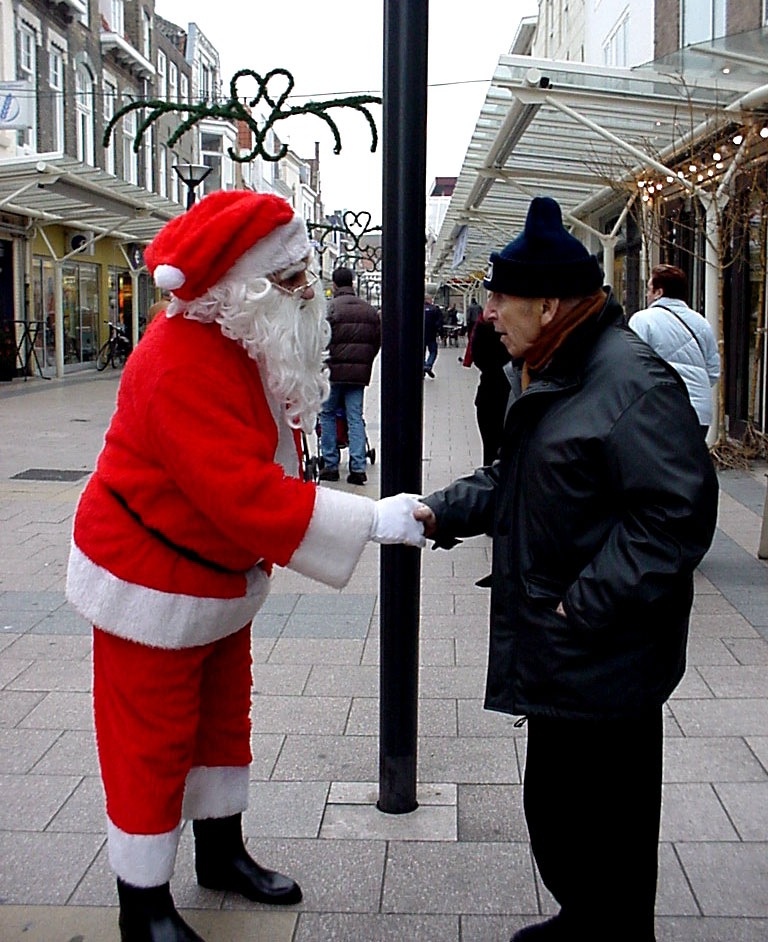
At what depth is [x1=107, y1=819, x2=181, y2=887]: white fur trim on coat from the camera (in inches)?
101

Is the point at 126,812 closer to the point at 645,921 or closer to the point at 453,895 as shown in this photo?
the point at 453,895

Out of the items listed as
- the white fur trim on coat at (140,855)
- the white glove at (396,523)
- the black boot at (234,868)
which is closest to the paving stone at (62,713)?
the black boot at (234,868)

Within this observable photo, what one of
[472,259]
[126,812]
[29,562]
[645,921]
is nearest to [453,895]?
[645,921]

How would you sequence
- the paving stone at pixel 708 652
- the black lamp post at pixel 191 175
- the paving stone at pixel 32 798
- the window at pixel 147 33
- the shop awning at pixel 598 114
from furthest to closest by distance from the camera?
the window at pixel 147 33
the black lamp post at pixel 191 175
the shop awning at pixel 598 114
the paving stone at pixel 708 652
the paving stone at pixel 32 798

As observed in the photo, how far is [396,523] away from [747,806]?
173cm

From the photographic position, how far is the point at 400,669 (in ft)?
11.0

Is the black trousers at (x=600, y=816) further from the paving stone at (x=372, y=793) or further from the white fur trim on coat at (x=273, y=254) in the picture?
the white fur trim on coat at (x=273, y=254)

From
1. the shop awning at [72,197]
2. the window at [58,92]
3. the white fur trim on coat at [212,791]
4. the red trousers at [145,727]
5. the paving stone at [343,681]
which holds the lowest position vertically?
the paving stone at [343,681]

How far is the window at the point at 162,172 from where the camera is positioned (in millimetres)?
38969

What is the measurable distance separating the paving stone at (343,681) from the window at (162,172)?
3653 cm

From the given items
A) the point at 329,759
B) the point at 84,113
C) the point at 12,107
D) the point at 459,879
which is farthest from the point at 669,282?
the point at 84,113

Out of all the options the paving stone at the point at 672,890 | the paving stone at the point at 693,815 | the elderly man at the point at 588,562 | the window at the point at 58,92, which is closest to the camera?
the elderly man at the point at 588,562

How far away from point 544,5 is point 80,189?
2011cm

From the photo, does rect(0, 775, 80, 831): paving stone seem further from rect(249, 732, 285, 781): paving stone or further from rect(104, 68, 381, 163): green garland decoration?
rect(104, 68, 381, 163): green garland decoration
